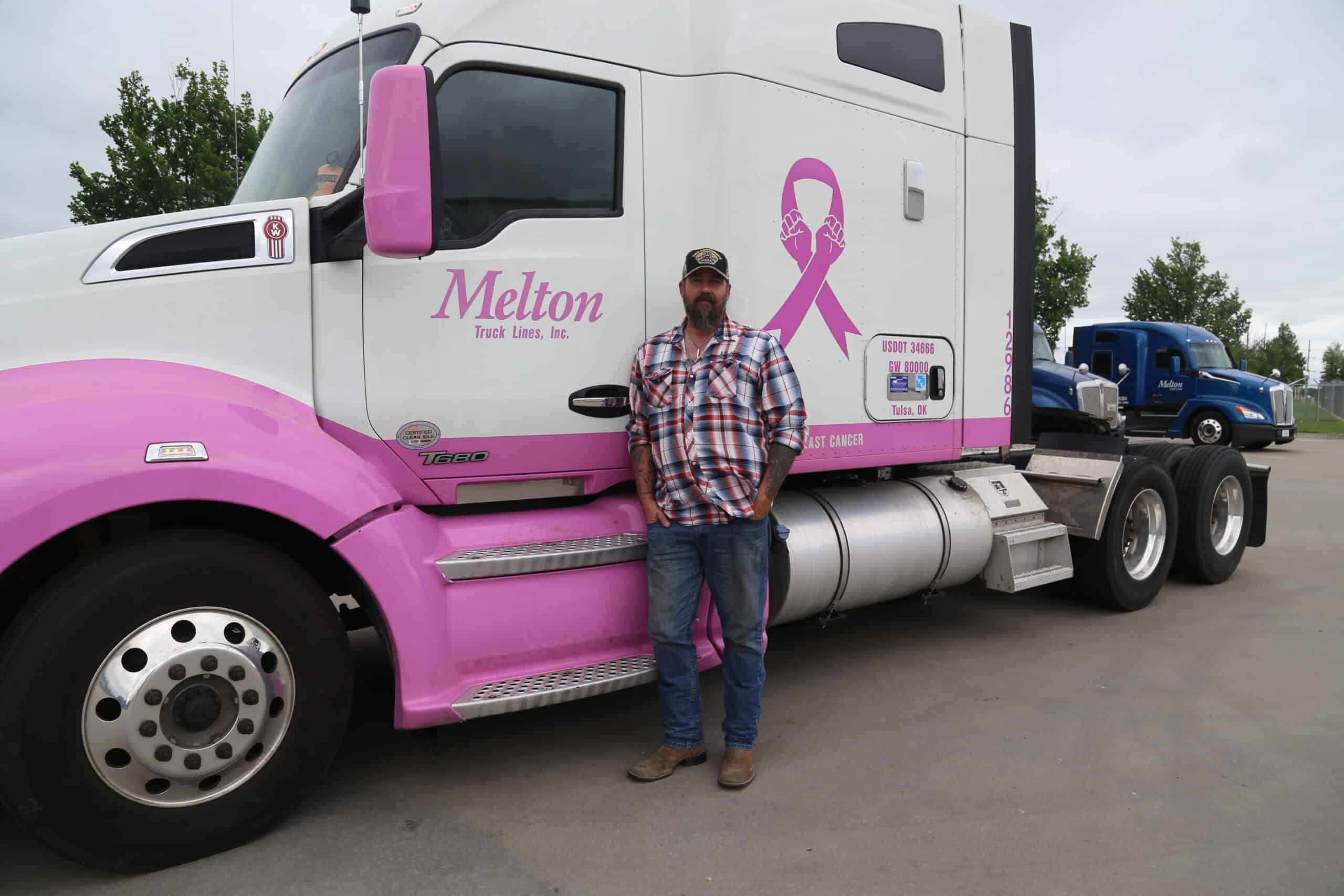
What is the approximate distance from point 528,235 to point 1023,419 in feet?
11.0

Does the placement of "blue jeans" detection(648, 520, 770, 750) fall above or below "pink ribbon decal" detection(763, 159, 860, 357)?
below

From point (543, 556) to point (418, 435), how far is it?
653 millimetres

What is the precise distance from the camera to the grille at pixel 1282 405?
19.0 metres

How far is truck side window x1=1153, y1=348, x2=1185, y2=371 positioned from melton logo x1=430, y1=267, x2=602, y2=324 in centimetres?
1875

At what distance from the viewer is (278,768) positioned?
300 cm

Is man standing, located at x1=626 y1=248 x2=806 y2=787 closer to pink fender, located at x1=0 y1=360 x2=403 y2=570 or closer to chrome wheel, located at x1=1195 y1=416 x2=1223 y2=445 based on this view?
pink fender, located at x1=0 y1=360 x2=403 y2=570

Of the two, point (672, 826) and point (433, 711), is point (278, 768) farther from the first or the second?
point (672, 826)

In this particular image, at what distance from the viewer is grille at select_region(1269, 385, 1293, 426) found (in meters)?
19.0

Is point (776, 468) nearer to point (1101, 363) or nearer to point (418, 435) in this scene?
point (418, 435)

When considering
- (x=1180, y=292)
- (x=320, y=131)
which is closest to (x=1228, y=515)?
(x=320, y=131)

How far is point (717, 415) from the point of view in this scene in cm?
353

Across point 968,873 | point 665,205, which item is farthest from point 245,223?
point 968,873

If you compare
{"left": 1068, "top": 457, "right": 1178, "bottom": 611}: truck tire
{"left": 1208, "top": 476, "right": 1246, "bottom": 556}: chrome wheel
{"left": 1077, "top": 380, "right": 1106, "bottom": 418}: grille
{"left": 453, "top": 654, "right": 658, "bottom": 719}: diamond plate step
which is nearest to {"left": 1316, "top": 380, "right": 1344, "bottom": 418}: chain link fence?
{"left": 1077, "top": 380, "right": 1106, "bottom": 418}: grille

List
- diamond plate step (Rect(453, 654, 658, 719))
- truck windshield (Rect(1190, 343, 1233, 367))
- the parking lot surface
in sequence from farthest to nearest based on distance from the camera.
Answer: truck windshield (Rect(1190, 343, 1233, 367)), diamond plate step (Rect(453, 654, 658, 719)), the parking lot surface
